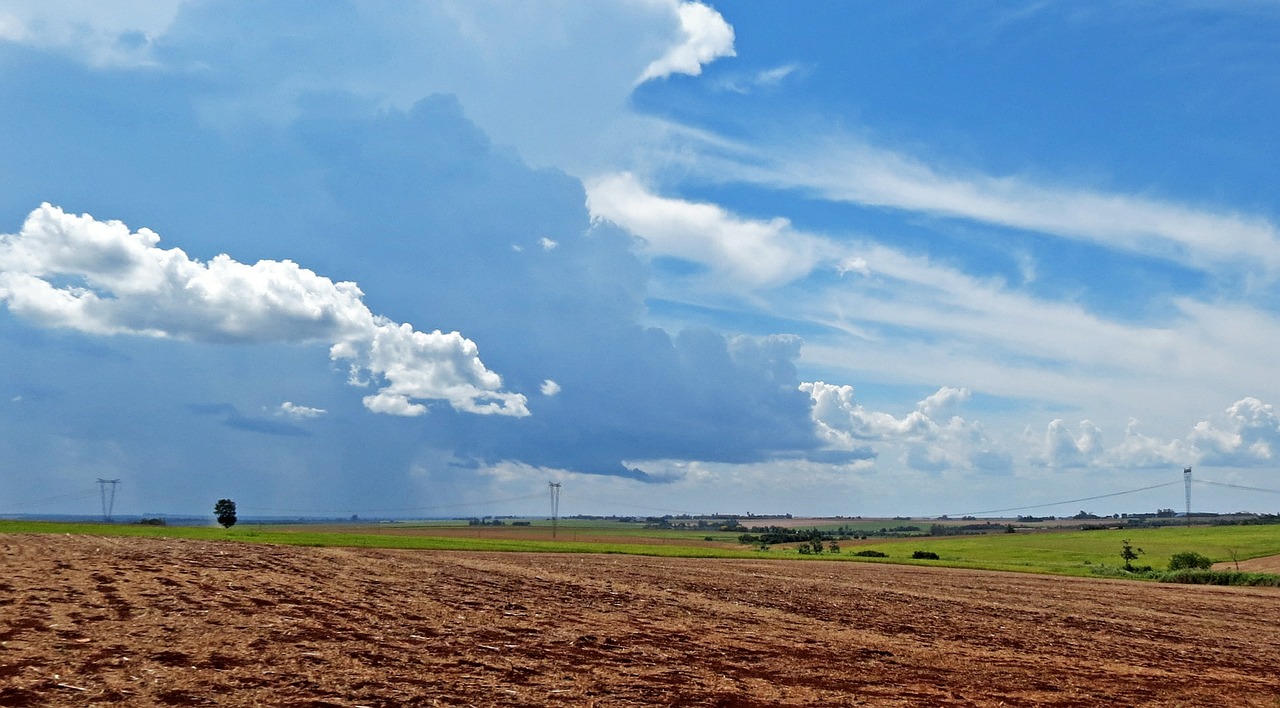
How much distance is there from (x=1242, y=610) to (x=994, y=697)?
36710mm

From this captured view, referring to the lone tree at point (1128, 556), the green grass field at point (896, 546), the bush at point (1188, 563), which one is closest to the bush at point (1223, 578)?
the green grass field at point (896, 546)

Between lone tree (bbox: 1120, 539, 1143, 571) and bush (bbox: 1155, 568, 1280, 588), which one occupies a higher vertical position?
bush (bbox: 1155, 568, 1280, 588)

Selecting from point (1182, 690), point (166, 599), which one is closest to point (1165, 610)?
point (1182, 690)

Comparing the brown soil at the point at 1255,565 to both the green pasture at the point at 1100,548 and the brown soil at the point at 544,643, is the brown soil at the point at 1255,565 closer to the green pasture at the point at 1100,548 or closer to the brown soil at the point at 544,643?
the green pasture at the point at 1100,548

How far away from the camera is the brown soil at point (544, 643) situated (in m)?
14.3

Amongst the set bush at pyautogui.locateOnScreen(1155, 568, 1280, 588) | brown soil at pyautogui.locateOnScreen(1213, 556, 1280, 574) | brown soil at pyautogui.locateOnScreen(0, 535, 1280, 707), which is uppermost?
brown soil at pyautogui.locateOnScreen(0, 535, 1280, 707)

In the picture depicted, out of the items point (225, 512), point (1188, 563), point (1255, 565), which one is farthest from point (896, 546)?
point (225, 512)

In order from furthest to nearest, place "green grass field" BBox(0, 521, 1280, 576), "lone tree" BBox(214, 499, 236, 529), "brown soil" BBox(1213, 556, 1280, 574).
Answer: "lone tree" BBox(214, 499, 236, 529), "brown soil" BBox(1213, 556, 1280, 574), "green grass field" BBox(0, 521, 1280, 576)

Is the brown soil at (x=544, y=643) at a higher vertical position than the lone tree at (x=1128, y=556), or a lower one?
higher

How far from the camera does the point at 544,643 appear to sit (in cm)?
1977

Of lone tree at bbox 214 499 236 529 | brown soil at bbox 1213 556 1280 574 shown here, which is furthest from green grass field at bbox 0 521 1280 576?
lone tree at bbox 214 499 236 529

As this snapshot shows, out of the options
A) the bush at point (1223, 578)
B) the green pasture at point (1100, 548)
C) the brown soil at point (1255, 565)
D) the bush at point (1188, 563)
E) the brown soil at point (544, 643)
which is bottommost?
the green pasture at point (1100, 548)

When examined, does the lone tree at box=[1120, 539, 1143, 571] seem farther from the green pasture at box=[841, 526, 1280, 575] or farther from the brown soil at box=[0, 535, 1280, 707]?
the brown soil at box=[0, 535, 1280, 707]

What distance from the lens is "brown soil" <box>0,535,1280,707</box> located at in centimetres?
1426
